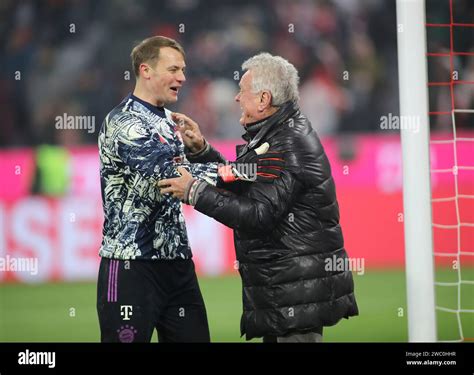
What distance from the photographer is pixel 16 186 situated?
9.11 meters

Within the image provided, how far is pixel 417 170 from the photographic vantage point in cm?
469

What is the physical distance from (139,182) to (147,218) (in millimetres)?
179

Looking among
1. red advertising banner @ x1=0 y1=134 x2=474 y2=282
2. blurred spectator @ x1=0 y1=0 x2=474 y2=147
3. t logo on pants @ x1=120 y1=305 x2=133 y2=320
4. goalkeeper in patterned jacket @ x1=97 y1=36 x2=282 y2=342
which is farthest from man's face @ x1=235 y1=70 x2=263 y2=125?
blurred spectator @ x1=0 y1=0 x2=474 y2=147

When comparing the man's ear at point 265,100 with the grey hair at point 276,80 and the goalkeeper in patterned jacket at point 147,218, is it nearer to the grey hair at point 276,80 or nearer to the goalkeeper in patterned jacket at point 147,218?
the grey hair at point 276,80

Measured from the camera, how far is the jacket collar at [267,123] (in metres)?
4.14

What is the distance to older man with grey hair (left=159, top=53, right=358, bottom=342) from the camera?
13.3 ft

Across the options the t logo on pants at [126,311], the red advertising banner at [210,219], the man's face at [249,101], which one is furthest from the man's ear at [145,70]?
the red advertising banner at [210,219]

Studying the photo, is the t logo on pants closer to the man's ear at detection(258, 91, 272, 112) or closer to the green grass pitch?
the man's ear at detection(258, 91, 272, 112)

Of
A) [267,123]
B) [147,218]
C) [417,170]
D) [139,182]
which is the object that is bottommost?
[147,218]

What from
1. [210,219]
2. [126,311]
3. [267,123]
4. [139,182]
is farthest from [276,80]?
[210,219]

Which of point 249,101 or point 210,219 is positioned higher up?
point 210,219

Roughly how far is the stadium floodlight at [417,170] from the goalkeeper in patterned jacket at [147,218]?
984mm

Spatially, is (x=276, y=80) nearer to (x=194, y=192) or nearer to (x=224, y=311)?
(x=194, y=192)
